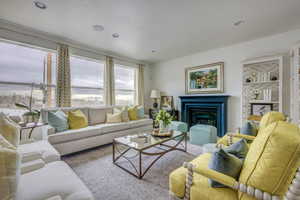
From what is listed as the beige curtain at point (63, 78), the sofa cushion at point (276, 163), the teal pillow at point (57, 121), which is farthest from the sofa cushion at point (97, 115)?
the sofa cushion at point (276, 163)

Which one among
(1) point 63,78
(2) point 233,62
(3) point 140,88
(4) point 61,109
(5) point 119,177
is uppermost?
(2) point 233,62

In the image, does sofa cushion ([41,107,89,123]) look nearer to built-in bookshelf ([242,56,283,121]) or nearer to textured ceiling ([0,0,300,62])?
textured ceiling ([0,0,300,62])

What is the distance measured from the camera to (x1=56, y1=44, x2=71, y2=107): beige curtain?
130 inches

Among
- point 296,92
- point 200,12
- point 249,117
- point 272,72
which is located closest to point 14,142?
point 200,12

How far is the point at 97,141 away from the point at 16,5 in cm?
273

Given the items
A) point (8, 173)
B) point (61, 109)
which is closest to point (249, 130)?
point (8, 173)

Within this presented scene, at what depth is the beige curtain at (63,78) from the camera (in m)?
3.30

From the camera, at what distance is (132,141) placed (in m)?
2.21

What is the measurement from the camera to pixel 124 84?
4934mm

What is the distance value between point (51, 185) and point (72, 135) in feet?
5.81

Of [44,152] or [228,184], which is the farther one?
[44,152]

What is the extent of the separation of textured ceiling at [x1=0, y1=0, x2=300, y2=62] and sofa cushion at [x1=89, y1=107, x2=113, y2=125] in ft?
5.87

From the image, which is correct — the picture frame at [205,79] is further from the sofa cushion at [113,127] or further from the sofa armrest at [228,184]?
the sofa armrest at [228,184]

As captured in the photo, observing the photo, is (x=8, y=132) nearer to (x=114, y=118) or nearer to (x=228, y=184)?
(x=228, y=184)
